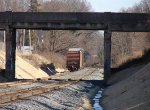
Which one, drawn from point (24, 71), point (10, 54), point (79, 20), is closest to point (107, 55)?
point (79, 20)

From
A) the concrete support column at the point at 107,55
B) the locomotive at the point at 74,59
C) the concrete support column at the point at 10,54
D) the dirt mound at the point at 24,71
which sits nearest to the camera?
the concrete support column at the point at 10,54

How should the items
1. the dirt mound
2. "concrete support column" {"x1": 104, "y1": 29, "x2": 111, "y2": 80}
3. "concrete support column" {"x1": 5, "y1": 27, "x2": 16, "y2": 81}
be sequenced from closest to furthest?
1. "concrete support column" {"x1": 5, "y1": 27, "x2": 16, "y2": 81}
2. "concrete support column" {"x1": 104, "y1": 29, "x2": 111, "y2": 80}
3. the dirt mound

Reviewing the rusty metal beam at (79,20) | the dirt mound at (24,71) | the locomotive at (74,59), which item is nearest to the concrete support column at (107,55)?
the rusty metal beam at (79,20)

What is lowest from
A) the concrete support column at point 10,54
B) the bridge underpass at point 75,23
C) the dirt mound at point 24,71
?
the dirt mound at point 24,71

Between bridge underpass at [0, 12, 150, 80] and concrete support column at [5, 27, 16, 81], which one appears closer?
concrete support column at [5, 27, 16, 81]

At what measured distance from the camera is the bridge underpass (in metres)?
48.7

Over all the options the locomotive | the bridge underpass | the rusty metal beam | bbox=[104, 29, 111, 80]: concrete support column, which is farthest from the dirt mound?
bbox=[104, 29, 111, 80]: concrete support column

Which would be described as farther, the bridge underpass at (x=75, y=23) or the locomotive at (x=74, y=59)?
the locomotive at (x=74, y=59)

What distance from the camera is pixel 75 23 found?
49.6 m

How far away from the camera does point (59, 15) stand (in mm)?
49625

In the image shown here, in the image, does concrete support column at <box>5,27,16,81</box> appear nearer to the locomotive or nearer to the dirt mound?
the dirt mound

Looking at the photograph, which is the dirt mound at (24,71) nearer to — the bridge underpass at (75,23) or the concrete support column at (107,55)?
the bridge underpass at (75,23)

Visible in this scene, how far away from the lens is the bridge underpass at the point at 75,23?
160 ft

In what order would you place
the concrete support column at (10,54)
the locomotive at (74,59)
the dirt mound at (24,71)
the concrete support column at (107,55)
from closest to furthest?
1. the concrete support column at (10,54)
2. the concrete support column at (107,55)
3. the dirt mound at (24,71)
4. the locomotive at (74,59)
